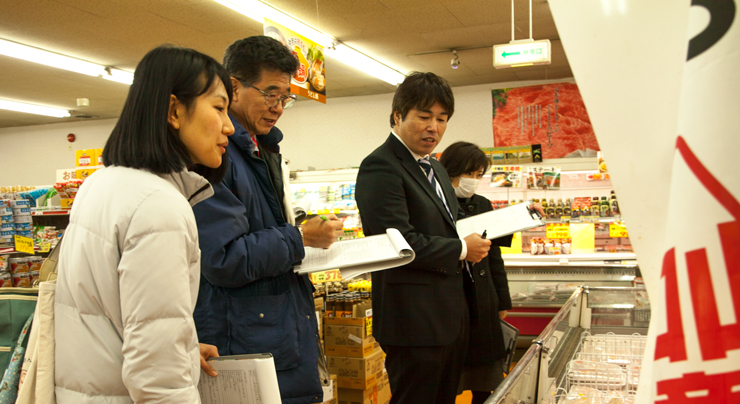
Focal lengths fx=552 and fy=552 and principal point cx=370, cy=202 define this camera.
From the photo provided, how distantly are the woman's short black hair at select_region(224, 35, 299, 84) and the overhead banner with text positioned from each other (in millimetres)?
3355

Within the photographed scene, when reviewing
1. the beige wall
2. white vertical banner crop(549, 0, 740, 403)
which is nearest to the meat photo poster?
the beige wall

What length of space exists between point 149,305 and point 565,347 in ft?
5.89

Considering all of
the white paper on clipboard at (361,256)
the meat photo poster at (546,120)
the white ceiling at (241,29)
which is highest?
the white ceiling at (241,29)

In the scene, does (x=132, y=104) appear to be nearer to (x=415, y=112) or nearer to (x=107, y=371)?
(x=107, y=371)

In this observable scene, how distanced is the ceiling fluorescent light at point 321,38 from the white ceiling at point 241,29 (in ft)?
0.40

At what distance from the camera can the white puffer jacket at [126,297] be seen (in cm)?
101

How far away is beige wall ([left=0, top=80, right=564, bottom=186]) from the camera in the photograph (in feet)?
34.4

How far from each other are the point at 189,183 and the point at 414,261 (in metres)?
1.08

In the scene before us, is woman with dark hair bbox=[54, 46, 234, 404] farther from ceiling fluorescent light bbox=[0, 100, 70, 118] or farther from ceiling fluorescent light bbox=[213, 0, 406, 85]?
ceiling fluorescent light bbox=[0, 100, 70, 118]

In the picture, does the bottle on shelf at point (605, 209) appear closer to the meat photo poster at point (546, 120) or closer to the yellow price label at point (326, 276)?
the yellow price label at point (326, 276)

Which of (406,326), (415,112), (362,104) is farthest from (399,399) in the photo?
(362,104)

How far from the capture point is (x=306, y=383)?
5.32ft

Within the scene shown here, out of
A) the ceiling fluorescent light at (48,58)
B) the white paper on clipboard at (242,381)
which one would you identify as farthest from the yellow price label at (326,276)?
the ceiling fluorescent light at (48,58)

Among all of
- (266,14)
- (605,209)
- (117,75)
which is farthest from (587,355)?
(117,75)
